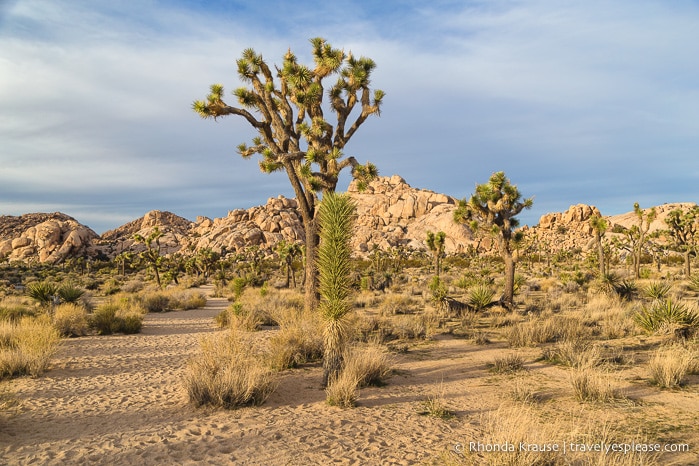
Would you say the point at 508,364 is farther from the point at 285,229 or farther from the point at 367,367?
the point at 285,229

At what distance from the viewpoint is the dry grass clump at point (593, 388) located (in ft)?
22.5

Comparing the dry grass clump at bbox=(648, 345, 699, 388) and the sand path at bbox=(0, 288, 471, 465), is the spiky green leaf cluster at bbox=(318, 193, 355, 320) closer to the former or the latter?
the sand path at bbox=(0, 288, 471, 465)

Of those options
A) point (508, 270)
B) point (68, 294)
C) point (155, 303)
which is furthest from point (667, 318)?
point (155, 303)

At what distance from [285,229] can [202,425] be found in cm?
10562

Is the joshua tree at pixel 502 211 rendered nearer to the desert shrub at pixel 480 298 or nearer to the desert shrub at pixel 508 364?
the desert shrub at pixel 480 298

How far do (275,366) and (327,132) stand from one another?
295 inches

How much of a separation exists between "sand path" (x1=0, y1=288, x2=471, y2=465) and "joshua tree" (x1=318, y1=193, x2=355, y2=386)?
1.12 m

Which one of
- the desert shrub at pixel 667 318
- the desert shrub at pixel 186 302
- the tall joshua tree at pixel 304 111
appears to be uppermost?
the tall joshua tree at pixel 304 111

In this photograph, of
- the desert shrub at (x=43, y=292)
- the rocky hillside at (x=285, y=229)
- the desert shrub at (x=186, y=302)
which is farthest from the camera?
the rocky hillside at (x=285, y=229)

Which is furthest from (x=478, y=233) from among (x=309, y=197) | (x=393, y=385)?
(x=393, y=385)

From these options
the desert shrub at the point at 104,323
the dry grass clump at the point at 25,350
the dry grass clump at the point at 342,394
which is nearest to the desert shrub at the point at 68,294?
the desert shrub at the point at 104,323

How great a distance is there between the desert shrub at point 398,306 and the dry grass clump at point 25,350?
1152cm

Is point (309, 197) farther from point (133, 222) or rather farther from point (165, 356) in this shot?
point (133, 222)

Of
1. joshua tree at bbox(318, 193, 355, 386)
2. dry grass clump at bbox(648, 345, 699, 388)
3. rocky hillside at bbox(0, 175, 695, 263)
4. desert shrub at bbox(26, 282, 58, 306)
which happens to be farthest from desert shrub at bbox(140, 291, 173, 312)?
rocky hillside at bbox(0, 175, 695, 263)
